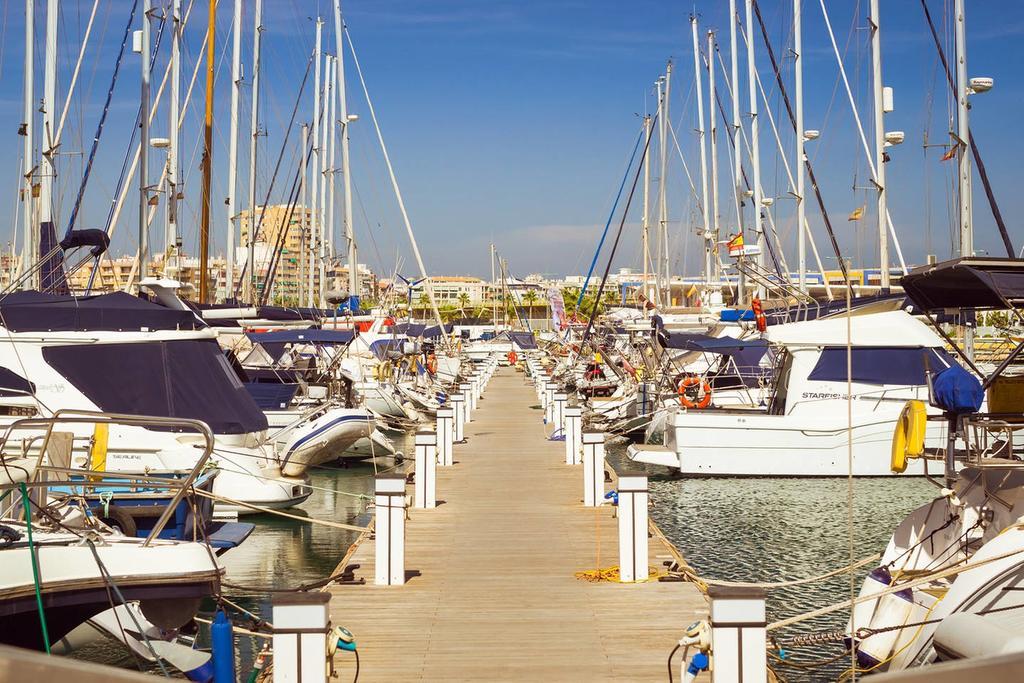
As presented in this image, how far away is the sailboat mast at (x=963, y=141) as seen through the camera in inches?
973

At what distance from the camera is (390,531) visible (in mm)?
11156

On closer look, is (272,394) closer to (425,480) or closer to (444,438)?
(444,438)

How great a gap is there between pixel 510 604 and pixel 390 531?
1469 millimetres

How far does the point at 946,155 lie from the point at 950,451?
61.2 feet

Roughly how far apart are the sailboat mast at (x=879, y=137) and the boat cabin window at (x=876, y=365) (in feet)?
11.9

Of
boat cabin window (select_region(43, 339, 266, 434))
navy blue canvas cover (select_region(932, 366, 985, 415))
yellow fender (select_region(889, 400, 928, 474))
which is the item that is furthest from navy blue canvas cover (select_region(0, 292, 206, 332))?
navy blue canvas cover (select_region(932, 366, 985, 415))

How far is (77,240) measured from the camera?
19.4 metres

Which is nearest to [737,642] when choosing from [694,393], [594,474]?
[594,474]

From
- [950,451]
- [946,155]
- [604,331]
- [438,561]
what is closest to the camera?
[950,451]

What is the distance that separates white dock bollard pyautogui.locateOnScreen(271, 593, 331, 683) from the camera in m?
6.47

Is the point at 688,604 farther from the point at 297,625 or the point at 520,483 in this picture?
the point at 520,483

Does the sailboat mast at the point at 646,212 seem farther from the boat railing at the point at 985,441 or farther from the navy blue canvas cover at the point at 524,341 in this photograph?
the boat railing at the point at 985,441

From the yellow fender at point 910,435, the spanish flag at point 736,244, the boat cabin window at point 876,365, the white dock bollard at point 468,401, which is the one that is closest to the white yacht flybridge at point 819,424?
the boat cabin window at point 876,365

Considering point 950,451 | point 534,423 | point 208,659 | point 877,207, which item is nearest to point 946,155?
point 877,207
